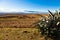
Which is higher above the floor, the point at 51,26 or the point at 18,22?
the point at 51,26

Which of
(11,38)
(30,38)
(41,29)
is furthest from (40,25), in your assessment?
(11,38)

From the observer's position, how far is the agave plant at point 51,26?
13406 mm

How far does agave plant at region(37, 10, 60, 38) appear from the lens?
13.4m

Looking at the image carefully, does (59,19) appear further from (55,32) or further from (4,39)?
(4,39)

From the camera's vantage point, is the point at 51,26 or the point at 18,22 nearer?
the point at 51,26

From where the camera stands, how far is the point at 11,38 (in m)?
13.6

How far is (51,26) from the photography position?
13562mm

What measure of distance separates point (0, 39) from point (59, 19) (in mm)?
4595

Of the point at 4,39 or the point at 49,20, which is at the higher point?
the point at 49,20

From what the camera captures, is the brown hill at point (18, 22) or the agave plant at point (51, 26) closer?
the agave plant at point (51, 26)

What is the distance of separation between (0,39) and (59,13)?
484cm

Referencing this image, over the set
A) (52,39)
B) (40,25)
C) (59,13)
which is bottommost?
(52,39)

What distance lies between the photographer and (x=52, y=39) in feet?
44.1

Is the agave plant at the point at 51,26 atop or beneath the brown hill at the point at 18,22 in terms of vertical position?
atop
